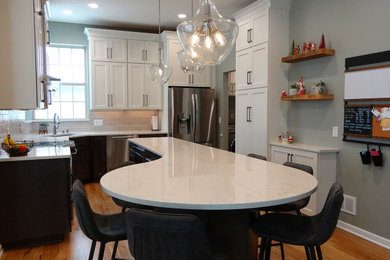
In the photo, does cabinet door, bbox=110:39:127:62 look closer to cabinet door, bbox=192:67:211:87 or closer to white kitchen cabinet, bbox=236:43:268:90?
cabinet door, bbox=192:67:211:87

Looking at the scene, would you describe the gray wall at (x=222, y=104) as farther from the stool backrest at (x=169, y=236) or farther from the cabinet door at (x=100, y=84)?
the stool backrest at (x=169, y=236)

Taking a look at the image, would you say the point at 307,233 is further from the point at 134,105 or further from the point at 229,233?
the point at 134,105

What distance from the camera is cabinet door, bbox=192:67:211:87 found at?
20.0 feet

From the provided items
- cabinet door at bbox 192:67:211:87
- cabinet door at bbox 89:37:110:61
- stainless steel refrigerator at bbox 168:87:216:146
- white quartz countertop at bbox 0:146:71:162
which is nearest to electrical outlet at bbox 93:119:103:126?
cabinet door at bbox 89:37:110:61

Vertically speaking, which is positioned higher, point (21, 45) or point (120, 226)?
point (21, 45)

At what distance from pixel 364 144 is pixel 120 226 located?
2.67 meters

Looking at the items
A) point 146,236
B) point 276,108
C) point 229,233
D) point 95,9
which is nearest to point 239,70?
point 276,108

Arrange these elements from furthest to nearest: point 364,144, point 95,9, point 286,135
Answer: point 95,9
point 286,135
point 364,144

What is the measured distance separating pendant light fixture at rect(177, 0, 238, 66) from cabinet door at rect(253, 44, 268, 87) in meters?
1.77

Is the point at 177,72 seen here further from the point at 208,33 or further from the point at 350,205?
the point at 350,205

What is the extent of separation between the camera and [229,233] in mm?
1782

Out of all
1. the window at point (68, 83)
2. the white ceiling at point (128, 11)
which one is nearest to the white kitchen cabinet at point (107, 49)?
the white ceiling at point (128, 11)

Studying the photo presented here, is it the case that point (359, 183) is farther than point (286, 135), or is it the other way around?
point (286, 135)

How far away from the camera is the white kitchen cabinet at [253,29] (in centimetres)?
416
